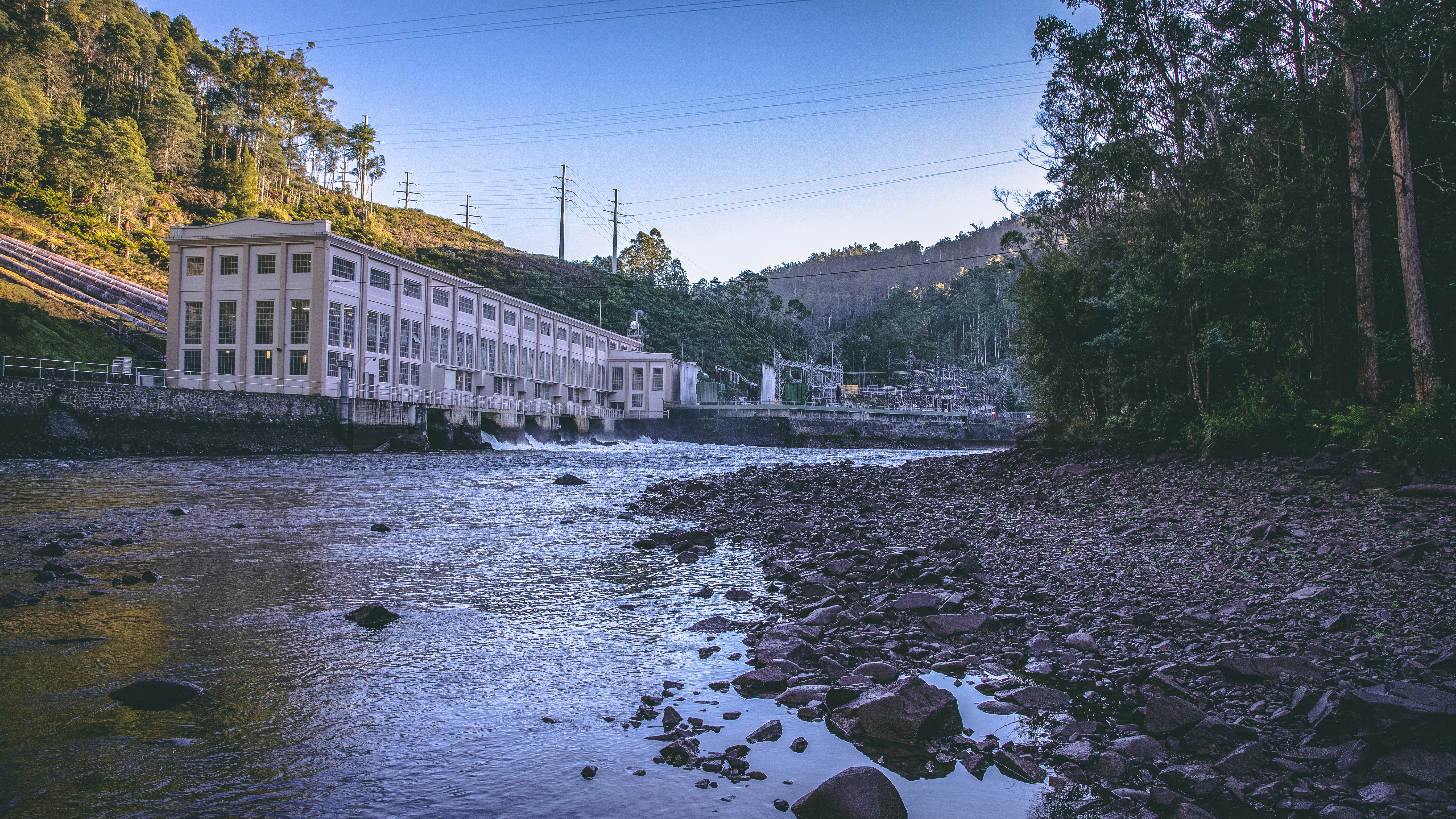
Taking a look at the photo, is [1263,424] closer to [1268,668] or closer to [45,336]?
[1268,668]

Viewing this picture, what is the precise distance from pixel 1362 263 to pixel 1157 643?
A: 38.2 feet

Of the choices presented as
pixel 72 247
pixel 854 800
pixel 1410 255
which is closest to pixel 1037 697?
pixel 854 800

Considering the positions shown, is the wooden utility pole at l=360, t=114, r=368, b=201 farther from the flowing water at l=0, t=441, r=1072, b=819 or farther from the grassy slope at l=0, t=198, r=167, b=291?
the flowing water at l=0, t=441, r=1072, b=819

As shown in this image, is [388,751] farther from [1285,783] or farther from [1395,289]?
[1395,289]

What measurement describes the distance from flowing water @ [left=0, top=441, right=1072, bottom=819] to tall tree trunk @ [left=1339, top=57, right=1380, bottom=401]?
36.7 ft

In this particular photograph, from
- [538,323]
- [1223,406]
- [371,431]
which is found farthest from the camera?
[538,323]

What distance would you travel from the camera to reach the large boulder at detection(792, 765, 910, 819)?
9.75 ft

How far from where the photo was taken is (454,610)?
21.0 feet

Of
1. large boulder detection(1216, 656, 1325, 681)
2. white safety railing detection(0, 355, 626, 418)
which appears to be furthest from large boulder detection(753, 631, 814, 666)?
white safety railing detection(0, 355, 626, 418)

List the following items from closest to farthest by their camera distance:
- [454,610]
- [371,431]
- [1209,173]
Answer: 1. [454,610]
2. [1209,173]
3. [371,431]

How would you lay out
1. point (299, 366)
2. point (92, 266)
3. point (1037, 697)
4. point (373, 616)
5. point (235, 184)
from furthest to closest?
point (235, 184) < point (92, 266) < point (299, 366) < point (373, 616) < point (1037, 697)

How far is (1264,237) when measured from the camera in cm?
1386

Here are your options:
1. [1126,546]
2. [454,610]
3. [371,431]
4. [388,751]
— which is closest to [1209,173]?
[1126,546]

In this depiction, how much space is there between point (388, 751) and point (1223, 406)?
15932 millimetres
